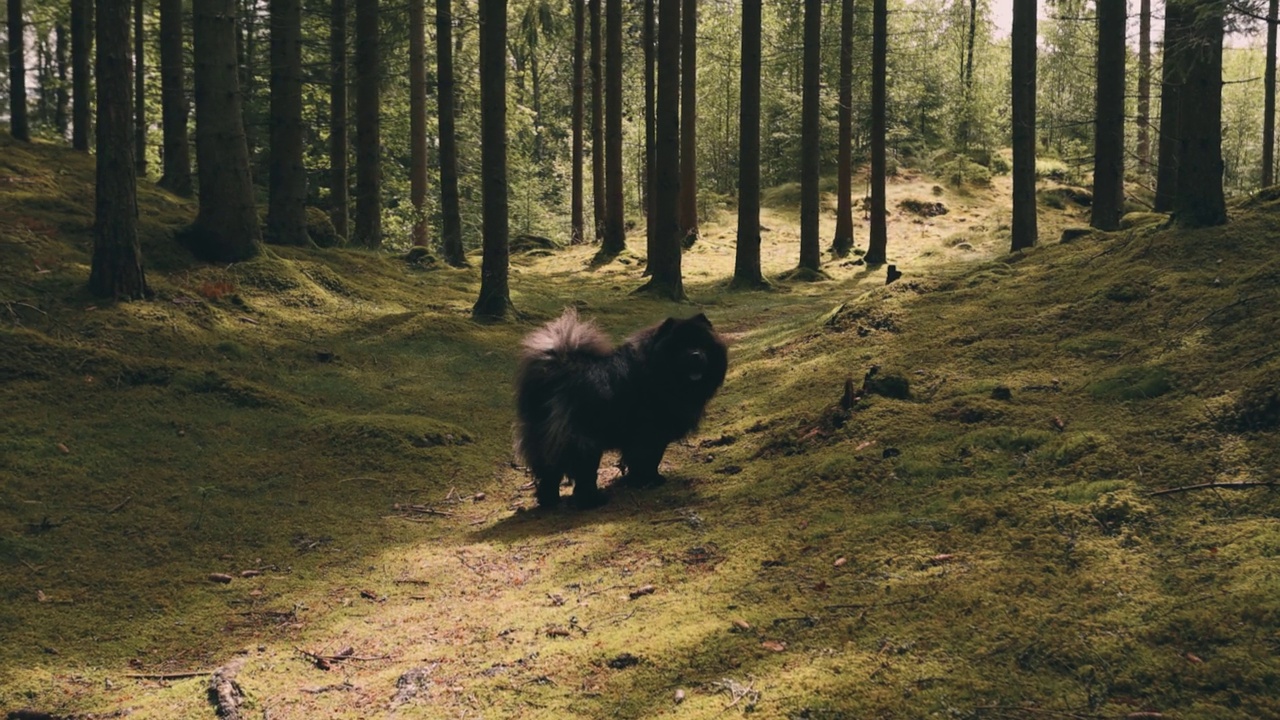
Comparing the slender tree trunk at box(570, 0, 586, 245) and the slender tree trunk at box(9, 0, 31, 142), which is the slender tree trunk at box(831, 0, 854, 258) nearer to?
the slender tree trunk at box(570, 0, 586, 245)

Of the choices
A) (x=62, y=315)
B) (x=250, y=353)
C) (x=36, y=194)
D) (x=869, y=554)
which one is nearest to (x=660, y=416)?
(x=869, y=554)

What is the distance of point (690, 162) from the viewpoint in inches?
1152

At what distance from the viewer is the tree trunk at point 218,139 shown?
13539 mm

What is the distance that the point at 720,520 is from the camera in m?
6.34

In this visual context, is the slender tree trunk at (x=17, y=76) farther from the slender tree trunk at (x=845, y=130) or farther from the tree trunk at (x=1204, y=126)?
the slender tree trunk at (x=845, y=130)

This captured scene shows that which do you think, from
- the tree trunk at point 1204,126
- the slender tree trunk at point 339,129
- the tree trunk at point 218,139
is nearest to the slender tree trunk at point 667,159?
the slender tree trunk at point 339,129

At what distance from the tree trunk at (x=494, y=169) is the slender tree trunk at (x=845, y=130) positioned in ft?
48.7

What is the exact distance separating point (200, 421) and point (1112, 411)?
864 cm

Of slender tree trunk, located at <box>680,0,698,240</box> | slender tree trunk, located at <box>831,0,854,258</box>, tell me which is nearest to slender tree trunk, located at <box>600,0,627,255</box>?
slender tree trunk, located at <box>680,0,698,240</box>

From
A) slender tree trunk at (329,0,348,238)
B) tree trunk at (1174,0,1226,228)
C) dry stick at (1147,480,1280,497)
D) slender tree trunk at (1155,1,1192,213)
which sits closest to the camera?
dry stick at (1147,480,1280,497)

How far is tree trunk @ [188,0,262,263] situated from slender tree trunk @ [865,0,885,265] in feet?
58.6

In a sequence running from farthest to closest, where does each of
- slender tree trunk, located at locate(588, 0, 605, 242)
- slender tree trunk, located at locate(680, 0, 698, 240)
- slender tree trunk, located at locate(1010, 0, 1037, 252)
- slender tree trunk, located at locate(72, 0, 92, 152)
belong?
1. slender tree trunk, located at locate(588, 0, 605, 242)
2. slender tree trunk, located at locate(680, 0, 698, 240)
3. slender tree trunk, located at locate(72, 0, 92, 152)
4. slender tree trunk, located at locate(1010, 0, 1037, 252)

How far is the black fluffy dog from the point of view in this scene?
7648 mm

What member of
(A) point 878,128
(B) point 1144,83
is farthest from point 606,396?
(B) point 1144,83
